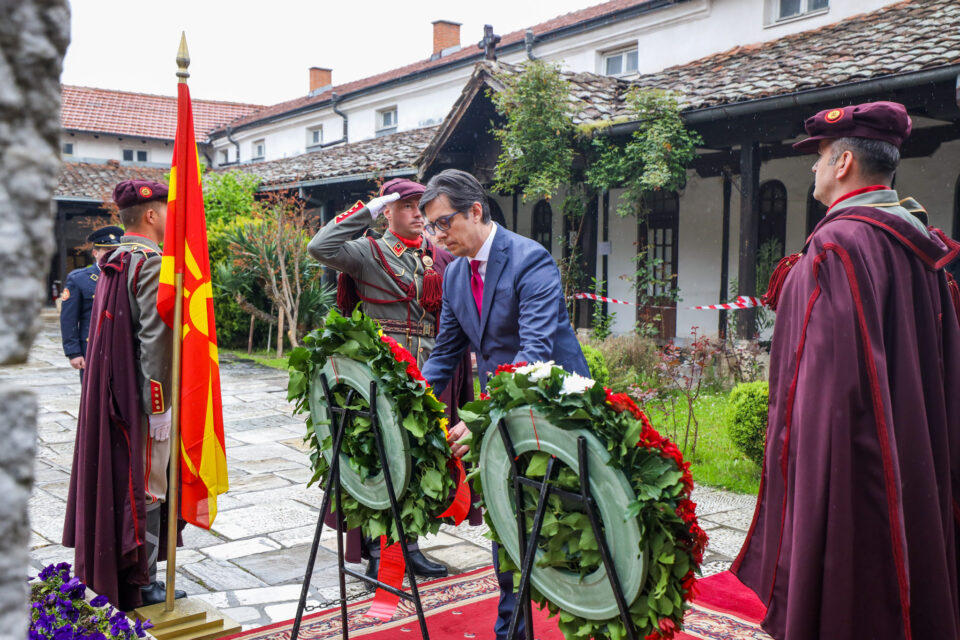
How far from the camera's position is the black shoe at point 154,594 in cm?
366

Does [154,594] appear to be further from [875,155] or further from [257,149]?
[257,149]

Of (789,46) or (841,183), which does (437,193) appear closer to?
(841,183)

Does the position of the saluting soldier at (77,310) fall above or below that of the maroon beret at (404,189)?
below

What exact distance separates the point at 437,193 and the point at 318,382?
0.90m

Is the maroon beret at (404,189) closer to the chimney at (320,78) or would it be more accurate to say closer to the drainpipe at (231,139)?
the chimney at (320,78)

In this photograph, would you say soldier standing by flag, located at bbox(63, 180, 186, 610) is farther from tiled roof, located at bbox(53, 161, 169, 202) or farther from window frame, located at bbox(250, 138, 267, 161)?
window frame, located at bbox(250, 138, 267, 161)

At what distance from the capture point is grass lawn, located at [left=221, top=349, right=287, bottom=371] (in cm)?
1354

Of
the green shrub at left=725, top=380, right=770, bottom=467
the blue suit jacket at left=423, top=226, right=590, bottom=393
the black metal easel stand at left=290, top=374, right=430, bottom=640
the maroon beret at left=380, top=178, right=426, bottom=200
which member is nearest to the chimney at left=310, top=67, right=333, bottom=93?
the green shrub at left=725, top=380, right=770, bottom=467

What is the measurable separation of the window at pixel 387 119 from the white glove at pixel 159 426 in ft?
60.8

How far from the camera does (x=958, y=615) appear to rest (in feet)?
8.75

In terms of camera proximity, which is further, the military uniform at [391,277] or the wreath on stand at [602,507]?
the military uniform at [391,277]

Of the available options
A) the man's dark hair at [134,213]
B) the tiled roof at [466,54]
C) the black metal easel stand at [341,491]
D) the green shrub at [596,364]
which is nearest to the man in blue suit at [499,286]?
the black metal easel stand at [341,491]

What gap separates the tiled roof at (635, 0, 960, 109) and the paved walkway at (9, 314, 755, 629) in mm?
4827

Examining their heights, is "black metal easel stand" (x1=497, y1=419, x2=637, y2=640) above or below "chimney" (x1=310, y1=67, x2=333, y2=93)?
below
